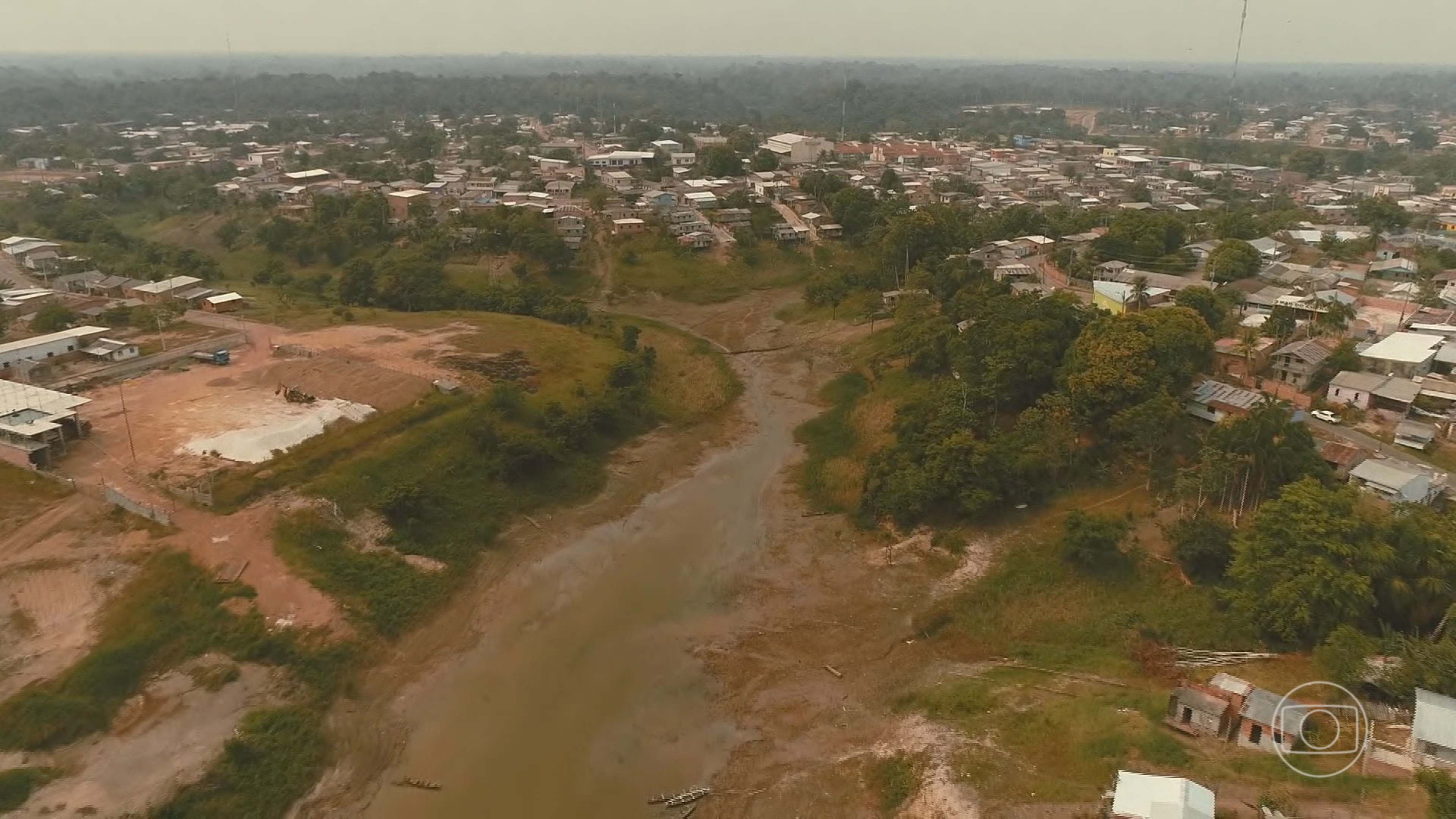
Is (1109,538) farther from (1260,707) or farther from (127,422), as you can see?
(127,422)

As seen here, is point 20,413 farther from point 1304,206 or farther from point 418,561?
point 1304,206

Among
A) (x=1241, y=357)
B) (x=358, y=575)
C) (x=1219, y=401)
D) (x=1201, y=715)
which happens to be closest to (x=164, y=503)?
(x=358, y=575)

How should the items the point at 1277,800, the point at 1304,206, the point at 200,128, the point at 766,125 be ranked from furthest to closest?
1. the point at 766,125
2. the point at 200,128
3. the point at 1304,206
4. the point at 1277,800

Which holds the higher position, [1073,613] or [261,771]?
[1073,613]

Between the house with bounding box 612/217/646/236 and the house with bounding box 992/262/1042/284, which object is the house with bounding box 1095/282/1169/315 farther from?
the house with bounding box 612/217/646/236

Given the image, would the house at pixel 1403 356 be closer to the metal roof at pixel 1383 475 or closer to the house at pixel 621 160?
the metal roof at pixel 1383 475

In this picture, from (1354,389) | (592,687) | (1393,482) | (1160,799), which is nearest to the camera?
(1160,799)

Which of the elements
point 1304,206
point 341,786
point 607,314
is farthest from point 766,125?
point 341,786
